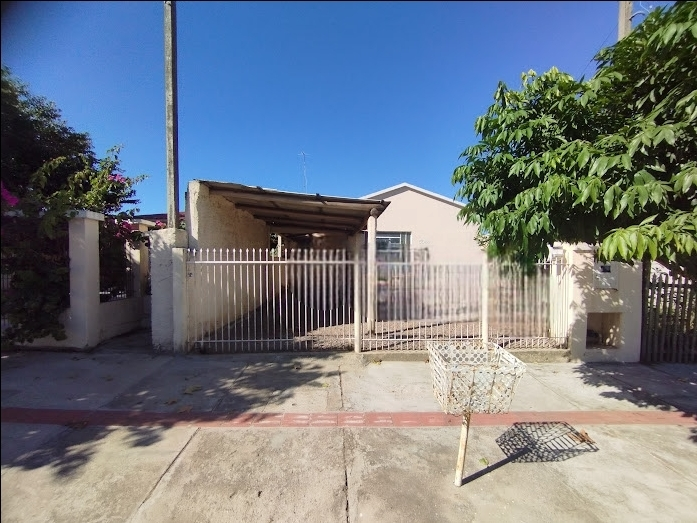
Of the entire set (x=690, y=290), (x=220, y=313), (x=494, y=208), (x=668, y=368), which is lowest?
(x=668, y=368)

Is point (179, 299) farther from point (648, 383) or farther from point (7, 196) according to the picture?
point (648, 383)

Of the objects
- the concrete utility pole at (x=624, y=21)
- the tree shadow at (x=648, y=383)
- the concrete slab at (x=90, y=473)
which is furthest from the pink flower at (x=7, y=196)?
the concrete utility pole at (x=624, y=21)

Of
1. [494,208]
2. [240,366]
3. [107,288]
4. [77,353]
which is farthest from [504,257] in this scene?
[107,288]

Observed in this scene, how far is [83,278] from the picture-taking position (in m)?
5.77

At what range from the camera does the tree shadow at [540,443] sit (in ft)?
10.1

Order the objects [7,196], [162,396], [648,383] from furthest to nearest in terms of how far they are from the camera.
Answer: [648,383] → [162,396] → [7,196]

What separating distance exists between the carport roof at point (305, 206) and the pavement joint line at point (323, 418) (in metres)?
3.42

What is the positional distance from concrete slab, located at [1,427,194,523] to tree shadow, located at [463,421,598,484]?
96.8 inches

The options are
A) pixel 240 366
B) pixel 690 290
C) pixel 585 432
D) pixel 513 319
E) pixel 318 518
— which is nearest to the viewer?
pixel 318 518

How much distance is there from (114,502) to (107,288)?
544cm

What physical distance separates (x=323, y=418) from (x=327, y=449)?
0.61 meters

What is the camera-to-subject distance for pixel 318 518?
7.77ft

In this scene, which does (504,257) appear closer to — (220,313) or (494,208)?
(494,208)

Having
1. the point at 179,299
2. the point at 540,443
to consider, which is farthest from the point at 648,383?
the point at 179,299
